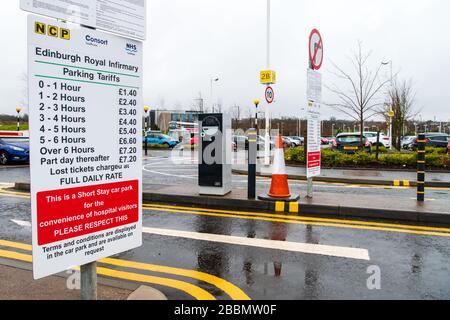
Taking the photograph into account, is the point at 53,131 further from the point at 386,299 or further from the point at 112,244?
the point at 386,299

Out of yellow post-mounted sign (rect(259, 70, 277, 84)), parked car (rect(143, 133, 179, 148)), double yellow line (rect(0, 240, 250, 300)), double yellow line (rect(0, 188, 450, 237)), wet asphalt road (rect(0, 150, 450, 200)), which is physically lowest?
double yellow line (rect(0, 240, 250, 300))

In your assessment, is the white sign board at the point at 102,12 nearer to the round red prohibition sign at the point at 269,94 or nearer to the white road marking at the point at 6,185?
the white road marking at the point at 6,185

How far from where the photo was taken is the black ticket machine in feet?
26.9

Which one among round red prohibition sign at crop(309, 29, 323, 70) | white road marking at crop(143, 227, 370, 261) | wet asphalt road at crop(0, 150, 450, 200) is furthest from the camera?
wet asphalt road at crop(0, 150, 450, 200)

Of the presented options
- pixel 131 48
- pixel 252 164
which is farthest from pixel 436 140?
pixel 131 48

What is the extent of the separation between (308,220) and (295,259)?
2.17m

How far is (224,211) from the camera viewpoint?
761cm

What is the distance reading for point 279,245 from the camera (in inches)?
210

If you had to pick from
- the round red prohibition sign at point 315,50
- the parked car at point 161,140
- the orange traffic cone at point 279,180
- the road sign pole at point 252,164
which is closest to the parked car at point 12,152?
the road sign pole at point 252,164

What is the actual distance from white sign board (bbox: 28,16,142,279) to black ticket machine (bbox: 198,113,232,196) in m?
4.94

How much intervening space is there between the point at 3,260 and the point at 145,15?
350cm

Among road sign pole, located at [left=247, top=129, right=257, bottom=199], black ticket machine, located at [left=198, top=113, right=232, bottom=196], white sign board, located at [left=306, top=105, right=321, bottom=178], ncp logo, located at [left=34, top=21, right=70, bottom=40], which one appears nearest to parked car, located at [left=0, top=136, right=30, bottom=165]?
black ticket machine, located at [left=198, top=113, right=232, bottom=196]

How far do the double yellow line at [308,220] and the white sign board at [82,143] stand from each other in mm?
3992

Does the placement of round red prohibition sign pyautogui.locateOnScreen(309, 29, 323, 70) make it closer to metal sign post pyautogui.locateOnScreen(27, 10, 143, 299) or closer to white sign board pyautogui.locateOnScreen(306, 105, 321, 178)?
white sign board pyautogui.locateOnScreen(306, 105, 321, 178)
